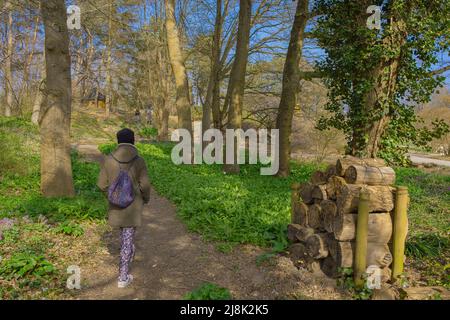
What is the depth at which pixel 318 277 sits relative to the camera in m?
4.72

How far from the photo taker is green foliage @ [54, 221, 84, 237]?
6043 millimetres

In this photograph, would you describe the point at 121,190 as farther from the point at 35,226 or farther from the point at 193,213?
the point at 193,213

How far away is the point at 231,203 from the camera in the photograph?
785 centimetres

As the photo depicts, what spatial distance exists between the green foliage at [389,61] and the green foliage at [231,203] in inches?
116

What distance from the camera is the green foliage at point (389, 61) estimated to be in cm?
775

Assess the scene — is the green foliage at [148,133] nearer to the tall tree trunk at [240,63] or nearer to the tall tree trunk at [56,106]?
the tall tree trunk at [240,63]

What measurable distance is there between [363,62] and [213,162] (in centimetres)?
932

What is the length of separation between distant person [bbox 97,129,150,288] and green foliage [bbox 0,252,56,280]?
1020 millimetres

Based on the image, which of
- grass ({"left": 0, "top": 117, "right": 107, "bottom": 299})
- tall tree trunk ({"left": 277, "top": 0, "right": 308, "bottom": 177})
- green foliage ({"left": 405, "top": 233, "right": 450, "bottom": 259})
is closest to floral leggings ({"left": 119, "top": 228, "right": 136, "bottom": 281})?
grass ({"left": 0, "top": 117, "right": 107, "bottom": 299})

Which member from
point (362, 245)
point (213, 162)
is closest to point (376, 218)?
point (362, 245)

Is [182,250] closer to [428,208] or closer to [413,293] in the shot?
[413,293]
